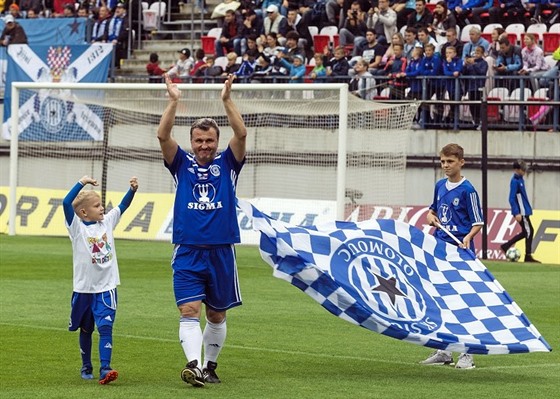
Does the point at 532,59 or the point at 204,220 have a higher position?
the point at 532,59

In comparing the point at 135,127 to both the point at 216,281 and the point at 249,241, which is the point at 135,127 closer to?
the point at 249,241

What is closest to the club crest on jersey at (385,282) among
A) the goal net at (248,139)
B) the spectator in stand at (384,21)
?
the goal net at (248,139)

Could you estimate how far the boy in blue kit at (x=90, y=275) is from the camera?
10.6m

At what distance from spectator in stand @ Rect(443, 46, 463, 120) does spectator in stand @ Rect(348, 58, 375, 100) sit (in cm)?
162

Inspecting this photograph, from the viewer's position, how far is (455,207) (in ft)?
40.6

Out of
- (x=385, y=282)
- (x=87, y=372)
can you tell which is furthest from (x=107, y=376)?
(x=385, y=282)

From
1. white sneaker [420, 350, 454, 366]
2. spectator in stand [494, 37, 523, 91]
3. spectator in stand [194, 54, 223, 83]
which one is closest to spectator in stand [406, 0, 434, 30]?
spectator in stand [494, 37, 523, 91]

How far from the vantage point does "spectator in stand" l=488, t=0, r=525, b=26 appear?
31031mm

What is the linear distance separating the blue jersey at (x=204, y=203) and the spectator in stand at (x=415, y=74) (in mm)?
18611

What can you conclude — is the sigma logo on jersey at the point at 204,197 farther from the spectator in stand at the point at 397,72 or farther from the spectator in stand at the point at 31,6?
the spectator in stand at the point at 31,6

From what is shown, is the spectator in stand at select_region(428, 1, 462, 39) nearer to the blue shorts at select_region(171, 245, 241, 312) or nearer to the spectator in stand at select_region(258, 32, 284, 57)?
the spectator in stand at select_region(258, 32, 284, 57)

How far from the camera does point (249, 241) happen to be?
1041 inches

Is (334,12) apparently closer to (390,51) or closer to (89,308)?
(390,51)

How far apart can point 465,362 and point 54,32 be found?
2631cm
